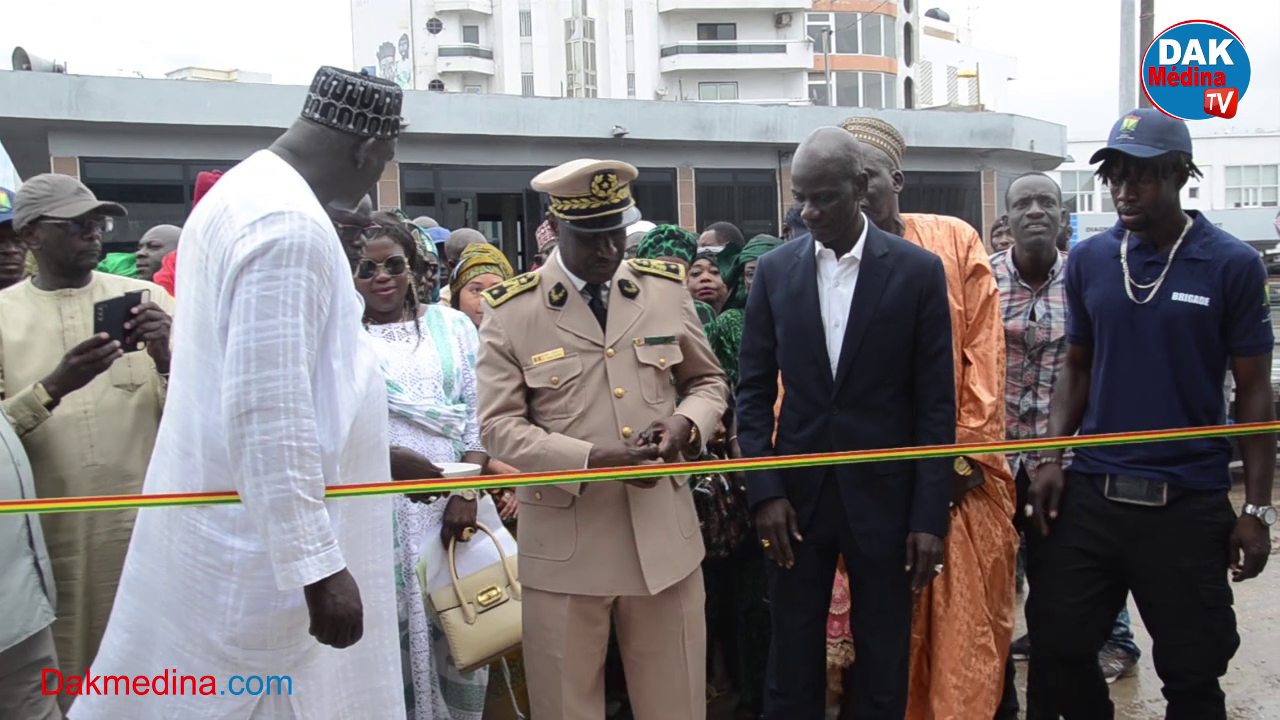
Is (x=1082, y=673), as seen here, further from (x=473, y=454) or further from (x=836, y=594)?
(x=473, y=454)

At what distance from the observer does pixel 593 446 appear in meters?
3.28

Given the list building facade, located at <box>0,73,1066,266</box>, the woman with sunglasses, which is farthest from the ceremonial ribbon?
building facade, located at <box>0,73,1066,266</box>

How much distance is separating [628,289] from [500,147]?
63.7 feet

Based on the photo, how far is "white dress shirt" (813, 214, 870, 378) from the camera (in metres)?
3.48

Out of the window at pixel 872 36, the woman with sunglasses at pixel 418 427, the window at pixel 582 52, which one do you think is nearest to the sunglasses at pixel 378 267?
the woman with sunglasses at pixel 418 427

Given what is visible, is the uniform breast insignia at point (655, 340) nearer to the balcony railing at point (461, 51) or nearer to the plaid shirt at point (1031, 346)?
the plaid shirt at point (1031, 346)

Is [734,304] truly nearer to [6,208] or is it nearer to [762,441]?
[762,441]

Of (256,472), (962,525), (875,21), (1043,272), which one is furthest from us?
(875,21)

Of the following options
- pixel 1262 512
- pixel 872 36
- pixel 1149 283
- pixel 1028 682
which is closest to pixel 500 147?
pixel 1028 682

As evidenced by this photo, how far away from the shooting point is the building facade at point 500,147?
18.7m

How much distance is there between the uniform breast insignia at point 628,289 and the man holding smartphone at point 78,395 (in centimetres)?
149

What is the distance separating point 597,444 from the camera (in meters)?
3.40

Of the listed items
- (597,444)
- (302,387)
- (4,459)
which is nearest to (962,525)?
(597,444)

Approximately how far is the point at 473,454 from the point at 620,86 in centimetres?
6125
